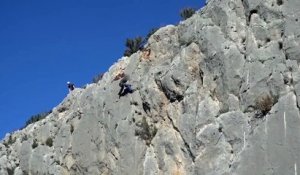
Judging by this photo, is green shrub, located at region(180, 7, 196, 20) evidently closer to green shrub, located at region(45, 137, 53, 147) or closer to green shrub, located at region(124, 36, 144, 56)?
green shrub, located at region(124, 36, 144, 56)

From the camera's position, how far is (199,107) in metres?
28.8

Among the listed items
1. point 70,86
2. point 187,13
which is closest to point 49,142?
point 70,86

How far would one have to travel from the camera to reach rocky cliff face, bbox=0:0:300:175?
24469mm

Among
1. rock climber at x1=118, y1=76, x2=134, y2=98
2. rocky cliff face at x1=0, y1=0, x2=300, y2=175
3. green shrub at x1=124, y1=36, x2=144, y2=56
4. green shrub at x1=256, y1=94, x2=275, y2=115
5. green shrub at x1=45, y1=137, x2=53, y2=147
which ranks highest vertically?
green shrub at x1=124, y1=36, x2=144, y2=56

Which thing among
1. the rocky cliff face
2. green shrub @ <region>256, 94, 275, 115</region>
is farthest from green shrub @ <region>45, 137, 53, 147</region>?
green shrub @ <region>256, 94, 275, 115</region>

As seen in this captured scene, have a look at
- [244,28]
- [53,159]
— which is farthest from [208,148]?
[53,159]

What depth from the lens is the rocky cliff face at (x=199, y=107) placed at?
24469 mm

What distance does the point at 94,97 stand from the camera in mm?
35938

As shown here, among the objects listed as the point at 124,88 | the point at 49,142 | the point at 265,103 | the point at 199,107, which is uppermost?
the point at 49,142

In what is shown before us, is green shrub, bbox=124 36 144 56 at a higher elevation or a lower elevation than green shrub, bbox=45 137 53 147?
higher

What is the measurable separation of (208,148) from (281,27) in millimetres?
6791

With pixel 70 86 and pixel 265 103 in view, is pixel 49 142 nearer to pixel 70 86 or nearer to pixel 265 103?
pixel 70 86

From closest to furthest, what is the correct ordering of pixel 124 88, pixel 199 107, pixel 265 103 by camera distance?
pixel 265 103, pixel 199 107, pixel 124 88

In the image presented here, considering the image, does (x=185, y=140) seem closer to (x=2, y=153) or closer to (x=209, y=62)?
(x=209, y=62)
